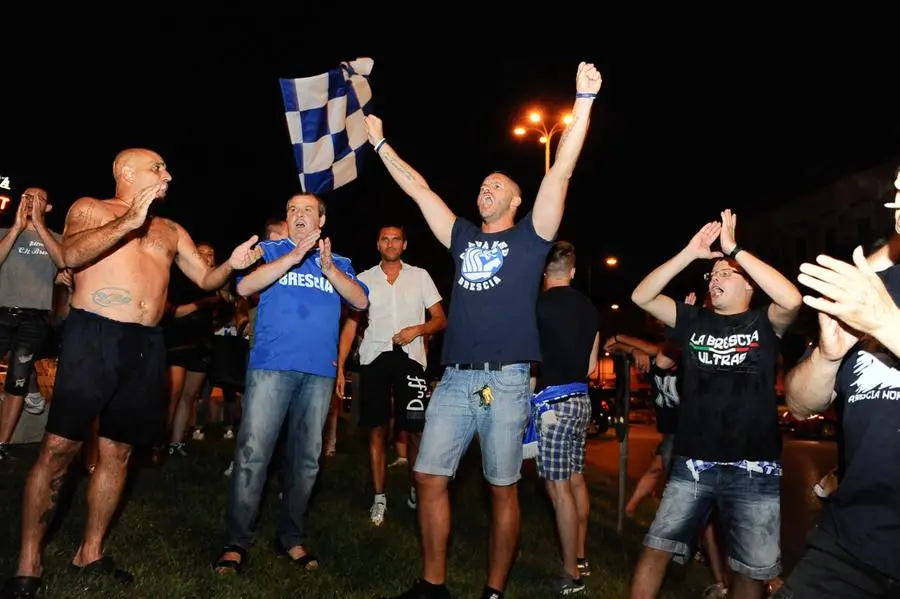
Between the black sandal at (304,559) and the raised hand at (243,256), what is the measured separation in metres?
1.77

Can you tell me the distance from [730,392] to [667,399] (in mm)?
2812

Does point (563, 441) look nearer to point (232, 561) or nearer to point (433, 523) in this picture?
point (433, 523)

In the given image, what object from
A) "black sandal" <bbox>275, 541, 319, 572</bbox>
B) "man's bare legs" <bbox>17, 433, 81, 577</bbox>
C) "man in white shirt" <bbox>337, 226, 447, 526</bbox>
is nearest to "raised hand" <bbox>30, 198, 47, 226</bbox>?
"man's bare legs" <bbox>17, 433, 81, 577</bbox>

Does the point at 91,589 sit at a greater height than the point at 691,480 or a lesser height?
lesser

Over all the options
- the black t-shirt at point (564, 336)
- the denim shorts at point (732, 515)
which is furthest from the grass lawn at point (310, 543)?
the black t-shirt at point (564, 336)

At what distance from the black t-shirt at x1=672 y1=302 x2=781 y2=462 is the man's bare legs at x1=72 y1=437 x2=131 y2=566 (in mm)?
Answer: 2995

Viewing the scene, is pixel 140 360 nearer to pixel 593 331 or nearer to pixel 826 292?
pixel 593 331

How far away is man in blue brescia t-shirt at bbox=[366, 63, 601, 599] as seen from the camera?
13.0ft

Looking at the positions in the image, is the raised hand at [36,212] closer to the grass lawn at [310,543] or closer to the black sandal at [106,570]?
the grass lawn at [310,543]

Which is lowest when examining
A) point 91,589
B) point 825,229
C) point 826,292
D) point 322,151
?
point 91,589

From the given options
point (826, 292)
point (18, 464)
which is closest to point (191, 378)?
point (18, 464)

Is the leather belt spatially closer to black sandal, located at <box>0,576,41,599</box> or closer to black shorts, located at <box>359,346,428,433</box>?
black shorts, located at <box>359,346,428,433</box>

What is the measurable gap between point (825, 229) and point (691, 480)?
1760 inches

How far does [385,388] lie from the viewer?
241 inches
